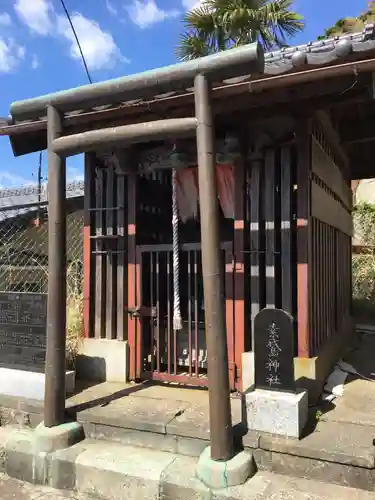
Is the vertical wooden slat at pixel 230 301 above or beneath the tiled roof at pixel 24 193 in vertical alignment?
beneath

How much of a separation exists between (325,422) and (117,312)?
3.43 m

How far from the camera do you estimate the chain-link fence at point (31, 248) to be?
884 cm

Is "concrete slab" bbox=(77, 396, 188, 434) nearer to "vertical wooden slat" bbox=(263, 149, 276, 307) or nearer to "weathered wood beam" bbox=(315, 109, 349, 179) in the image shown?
"vertical wooden slat" bbox=(263, 149, 276, 307)

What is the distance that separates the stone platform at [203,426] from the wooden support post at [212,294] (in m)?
0.45

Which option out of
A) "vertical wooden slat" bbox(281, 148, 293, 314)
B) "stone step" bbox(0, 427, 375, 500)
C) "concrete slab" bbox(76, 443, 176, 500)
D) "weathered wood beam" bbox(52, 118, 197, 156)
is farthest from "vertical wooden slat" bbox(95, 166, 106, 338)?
"vertical wooden slat" bbox(281, 148, 293, 314)

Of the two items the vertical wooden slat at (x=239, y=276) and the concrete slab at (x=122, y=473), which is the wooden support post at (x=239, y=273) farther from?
the concrete slab at (x=122, y=473)

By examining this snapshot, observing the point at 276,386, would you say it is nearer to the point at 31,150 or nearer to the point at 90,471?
the point at 90,471

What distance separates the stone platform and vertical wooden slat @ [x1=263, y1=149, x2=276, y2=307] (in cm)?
149

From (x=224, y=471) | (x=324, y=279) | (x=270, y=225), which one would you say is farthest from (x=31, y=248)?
(x=224, y=471)

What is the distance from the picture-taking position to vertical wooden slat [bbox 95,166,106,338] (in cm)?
684

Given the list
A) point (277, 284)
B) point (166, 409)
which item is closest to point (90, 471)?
point (166, 409)

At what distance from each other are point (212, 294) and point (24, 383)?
11.0 ft

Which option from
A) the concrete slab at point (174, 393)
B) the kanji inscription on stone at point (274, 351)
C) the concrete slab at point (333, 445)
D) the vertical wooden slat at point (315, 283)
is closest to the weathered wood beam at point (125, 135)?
the kanji inscription on stone at point (274, 351)

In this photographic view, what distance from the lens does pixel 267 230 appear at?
578 cm
